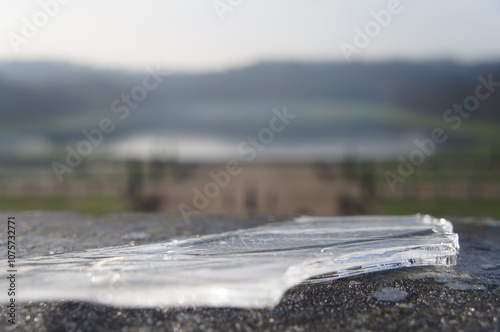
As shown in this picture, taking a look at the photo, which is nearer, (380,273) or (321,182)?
(380,273)

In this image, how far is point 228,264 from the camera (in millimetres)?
1058

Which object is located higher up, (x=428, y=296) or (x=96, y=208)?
(x=428, y=296)

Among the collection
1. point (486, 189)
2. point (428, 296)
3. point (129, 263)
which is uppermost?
point (129, 263)

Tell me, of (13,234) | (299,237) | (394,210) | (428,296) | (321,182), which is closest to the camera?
(428,296)

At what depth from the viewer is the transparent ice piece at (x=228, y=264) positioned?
94 centimetres

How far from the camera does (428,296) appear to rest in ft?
3.32

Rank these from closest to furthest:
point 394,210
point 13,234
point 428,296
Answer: point 428,296, point 13,234, point 394,210

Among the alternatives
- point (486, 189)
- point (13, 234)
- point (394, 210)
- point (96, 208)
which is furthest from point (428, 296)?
point (486, 189)

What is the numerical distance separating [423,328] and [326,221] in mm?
819

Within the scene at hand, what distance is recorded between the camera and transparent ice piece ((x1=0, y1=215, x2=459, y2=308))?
942 mm

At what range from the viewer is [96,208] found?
11.5 metres

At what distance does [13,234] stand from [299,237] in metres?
0.84

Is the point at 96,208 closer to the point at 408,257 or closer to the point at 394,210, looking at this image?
the point at 394,210

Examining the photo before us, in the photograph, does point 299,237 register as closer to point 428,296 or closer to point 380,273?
point 380,273
